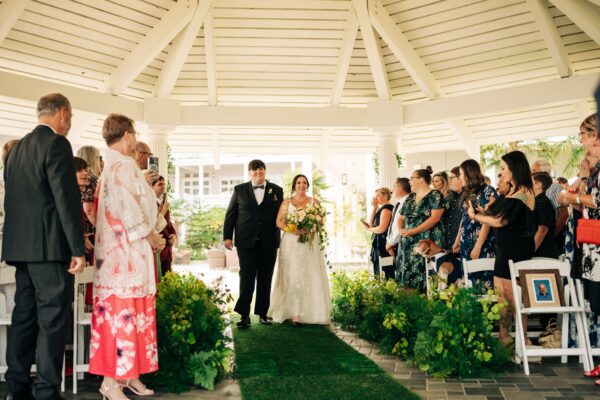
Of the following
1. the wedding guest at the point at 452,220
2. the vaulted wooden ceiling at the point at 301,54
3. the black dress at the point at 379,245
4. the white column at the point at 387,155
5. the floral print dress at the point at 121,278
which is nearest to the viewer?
the floral print dress at the point at 121,278

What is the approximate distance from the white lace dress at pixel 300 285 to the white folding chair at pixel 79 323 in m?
3.12

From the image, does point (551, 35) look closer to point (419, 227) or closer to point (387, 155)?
point (387, 155)

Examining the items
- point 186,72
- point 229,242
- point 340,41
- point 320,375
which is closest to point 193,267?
point 186,72

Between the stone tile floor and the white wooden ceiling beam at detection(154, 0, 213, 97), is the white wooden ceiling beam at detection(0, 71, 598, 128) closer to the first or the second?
the white wooden ceiling beam at detection(154, 0, 213, 97)

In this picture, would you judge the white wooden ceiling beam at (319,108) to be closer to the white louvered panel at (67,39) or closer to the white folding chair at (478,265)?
the white louvered panel at (67,39)

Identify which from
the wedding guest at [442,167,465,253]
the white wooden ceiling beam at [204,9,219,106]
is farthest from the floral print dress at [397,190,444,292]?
the white wooden ceiling beam at [204,9,219,106]

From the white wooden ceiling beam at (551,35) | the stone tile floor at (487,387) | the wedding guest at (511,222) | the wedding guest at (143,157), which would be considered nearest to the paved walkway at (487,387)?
the stone tile floor at (487,387)

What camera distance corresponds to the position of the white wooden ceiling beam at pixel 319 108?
28.3 feet

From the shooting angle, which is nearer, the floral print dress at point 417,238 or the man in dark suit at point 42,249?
the man in dark suit at point 42,249

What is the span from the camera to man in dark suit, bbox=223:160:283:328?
23.6 ft

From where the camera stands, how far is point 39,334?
3.85 meters

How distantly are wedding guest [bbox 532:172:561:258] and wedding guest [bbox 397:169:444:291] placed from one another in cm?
95

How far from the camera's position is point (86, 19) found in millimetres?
8820

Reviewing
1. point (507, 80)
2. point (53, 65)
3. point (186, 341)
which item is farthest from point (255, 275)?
point (507, 80)
